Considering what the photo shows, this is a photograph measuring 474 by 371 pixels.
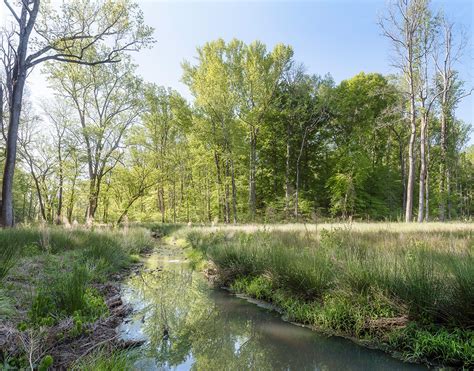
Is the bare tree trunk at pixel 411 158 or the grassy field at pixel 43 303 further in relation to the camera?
the bare tree trunk at pixel 411 158

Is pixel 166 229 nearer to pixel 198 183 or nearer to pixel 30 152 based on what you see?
pixel 198 183

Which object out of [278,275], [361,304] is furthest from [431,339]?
[278,275]

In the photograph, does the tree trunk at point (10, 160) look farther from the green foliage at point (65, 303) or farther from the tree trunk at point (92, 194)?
the tree trunk at point (92, 194)

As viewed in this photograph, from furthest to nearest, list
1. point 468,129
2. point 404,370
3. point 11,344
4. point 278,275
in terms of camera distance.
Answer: point 468,129 < point 278,275 < point 404,370 < point 11,344

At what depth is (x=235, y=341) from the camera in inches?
176

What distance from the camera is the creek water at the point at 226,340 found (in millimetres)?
3713

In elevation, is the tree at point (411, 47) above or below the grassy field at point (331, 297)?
above

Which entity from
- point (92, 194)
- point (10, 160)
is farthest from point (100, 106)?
point (10, 160)

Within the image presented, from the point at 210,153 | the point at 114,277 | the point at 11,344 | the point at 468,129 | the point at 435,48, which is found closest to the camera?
the point at 11,344

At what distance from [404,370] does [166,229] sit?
21.7m

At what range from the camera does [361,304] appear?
448cm

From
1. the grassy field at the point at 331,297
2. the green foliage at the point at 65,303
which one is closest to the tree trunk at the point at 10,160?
the grassy field at the point at 331,297

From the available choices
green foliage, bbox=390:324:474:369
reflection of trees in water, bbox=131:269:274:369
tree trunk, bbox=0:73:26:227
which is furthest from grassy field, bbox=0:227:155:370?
green foliage, bbox=390:324:474:369

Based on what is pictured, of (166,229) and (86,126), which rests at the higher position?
(86,126)
